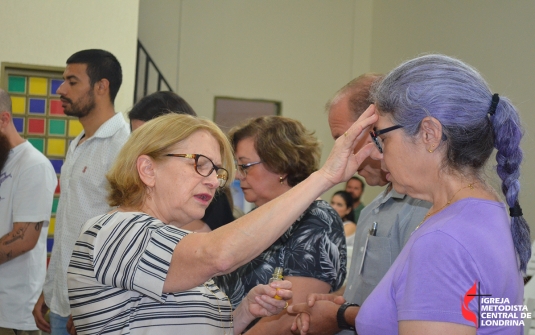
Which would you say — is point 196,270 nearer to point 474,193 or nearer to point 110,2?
point 474,193

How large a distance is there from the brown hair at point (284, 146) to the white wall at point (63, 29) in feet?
11.5

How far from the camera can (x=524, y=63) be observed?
8.57 metres

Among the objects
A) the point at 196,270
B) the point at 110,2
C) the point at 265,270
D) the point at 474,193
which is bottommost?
the point at 265,270

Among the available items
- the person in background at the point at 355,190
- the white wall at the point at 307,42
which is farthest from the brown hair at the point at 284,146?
the white wall at the point at 307,42

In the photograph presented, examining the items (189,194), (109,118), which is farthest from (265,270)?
(109,118)

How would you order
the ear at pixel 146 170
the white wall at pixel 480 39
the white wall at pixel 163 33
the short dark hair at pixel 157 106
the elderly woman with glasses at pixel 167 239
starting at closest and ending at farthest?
the elderly woman with glasses at pixel 167 239 < the ear at pixel 146 170 < the short dark hair at pixel 157 106 < the white wall at pixel 480 39 < the white wall at pixel 163 33

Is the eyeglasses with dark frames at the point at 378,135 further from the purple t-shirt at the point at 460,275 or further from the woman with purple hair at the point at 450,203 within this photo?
the purple t-shirt at the point at 460,275

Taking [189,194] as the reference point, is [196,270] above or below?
below

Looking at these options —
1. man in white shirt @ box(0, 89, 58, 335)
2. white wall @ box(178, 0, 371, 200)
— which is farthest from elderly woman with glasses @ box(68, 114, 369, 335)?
white wall @ box(178, 0, 371, 200)

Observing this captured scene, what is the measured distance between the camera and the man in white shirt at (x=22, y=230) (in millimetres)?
3660

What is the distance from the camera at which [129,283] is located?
5.52ft

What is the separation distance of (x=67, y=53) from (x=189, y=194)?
14.3 ft

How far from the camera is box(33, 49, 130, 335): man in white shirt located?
332 cm

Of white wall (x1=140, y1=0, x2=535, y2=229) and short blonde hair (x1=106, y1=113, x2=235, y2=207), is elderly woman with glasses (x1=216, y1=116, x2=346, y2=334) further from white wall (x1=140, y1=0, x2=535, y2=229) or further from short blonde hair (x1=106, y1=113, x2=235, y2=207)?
white wall (x1=140, y1=0, x2=535, y2=229)
